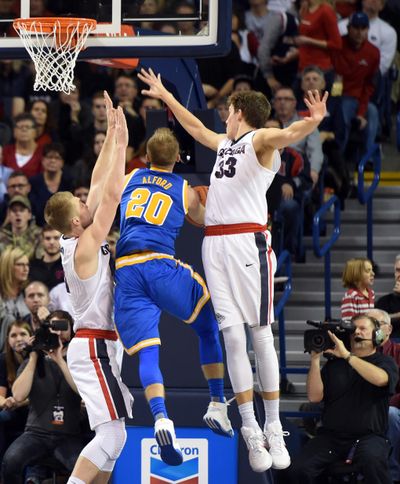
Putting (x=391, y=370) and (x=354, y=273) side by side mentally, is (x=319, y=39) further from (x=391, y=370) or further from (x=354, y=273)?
(x=391, y=370)

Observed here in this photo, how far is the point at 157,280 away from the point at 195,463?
217 cm

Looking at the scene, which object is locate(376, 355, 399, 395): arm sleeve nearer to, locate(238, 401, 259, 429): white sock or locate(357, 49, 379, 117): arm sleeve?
locate(238, 401, 259, 429): white sock

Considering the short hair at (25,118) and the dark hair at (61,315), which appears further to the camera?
the short hair at (25,118)

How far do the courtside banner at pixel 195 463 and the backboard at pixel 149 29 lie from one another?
10.7 feet

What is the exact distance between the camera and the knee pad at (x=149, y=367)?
1105 centimetres

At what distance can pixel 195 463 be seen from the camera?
12609 mm

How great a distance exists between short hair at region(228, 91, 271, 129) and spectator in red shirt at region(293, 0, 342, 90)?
6088 mm

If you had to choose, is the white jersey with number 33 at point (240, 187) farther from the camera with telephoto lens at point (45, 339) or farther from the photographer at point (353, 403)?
the camera with telephoto lens at point (45, 339)

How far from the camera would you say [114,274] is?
11516mm

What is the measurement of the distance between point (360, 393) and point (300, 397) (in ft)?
4.74

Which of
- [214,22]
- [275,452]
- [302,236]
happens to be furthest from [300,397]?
[214,22]

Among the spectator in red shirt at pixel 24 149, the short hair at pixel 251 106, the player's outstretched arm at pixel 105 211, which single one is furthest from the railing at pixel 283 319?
the spectator in red shirt at pixel 24 149

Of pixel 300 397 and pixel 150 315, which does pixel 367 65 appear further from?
pixel 150 315

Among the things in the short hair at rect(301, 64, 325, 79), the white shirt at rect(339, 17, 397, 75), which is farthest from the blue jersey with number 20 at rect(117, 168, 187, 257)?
the white shirt at rect(339, 17, 397, 75)
